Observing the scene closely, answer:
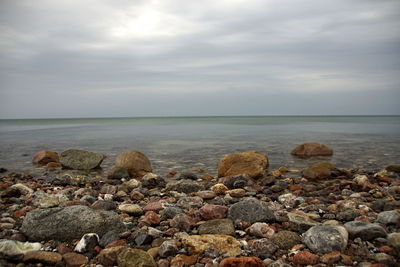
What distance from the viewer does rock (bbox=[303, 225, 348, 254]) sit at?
160 inches

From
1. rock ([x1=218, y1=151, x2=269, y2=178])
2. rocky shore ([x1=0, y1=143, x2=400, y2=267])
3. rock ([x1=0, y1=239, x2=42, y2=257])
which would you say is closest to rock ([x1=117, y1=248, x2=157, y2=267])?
rocky shore ([x1=0, y1=143, x2=400, y2=267])

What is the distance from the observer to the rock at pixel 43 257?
12.8ft

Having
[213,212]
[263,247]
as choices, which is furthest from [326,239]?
[213,212]

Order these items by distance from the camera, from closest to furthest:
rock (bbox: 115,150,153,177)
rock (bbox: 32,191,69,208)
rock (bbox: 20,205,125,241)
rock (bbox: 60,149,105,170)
Result: 1. rock (bbox: 20,205,125,241)
2. rock (bbox: 32,191,69,208)
3. rock (bbox: 115,150,153,177)
4. rock (bbox: 60,149,105,170)

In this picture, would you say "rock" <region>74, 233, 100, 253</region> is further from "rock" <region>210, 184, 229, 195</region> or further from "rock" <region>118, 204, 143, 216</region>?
"rock" <region>210, 184, 229, 195</region>

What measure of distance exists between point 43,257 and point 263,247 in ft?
10.3

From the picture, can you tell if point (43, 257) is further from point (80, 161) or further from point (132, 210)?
point (80, 161)

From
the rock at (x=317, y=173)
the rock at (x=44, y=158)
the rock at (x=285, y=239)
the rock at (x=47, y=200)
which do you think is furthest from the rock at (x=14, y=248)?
the rock at (x=44, y=158)

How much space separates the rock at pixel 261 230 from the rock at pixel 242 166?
6087 mm

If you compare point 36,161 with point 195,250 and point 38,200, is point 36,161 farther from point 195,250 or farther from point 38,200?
point 195,250

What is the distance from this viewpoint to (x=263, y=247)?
13.8 ft

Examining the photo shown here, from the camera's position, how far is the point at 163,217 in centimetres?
570

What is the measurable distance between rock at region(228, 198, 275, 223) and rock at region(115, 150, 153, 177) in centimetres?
725

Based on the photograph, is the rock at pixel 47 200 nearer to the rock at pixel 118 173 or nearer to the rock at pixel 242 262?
the rock at pixel 118 173
